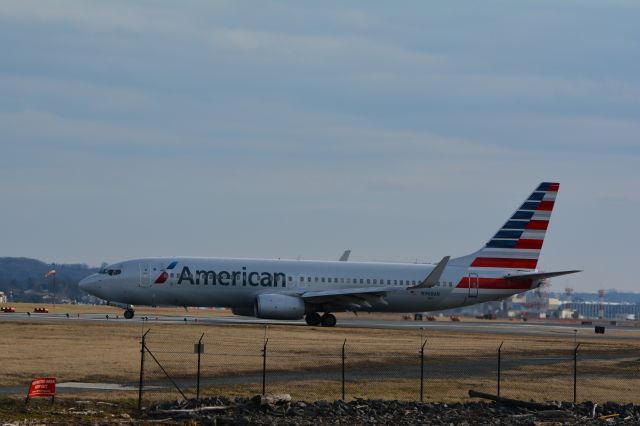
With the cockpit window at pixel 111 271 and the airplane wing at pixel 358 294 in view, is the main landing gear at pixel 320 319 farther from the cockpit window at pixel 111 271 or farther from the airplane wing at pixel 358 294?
the cockpit window at pixel 111 271

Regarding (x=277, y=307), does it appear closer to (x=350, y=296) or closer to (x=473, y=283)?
(x=350, y=296)

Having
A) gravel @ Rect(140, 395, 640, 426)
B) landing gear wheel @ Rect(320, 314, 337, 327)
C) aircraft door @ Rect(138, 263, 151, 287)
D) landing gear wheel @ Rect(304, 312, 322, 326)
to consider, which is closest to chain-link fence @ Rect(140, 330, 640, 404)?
gravel @ Rect(140, 395, 640, 426)

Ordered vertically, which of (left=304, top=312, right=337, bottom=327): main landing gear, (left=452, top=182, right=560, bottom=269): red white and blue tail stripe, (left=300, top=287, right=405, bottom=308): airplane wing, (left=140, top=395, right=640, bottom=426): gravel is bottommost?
(left=140, top=395, right=640, bottom=426): gravel

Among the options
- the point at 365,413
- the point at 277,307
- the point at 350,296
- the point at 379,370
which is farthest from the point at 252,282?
the point at 365,413

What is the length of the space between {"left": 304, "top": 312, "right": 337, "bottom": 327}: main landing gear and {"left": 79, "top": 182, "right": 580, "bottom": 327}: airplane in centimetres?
6

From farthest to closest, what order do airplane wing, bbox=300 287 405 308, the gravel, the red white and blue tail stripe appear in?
the red white and blue tail stripe
airplane wing, bbox=300 287 405 308
the gravel

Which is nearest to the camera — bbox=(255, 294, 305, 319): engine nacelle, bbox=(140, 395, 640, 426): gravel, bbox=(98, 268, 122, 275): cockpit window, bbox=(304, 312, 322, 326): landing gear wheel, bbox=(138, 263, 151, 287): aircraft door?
bbox=(140, 395, 640, 426): gravel

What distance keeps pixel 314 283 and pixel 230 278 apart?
4887mm

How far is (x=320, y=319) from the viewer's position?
6438cm

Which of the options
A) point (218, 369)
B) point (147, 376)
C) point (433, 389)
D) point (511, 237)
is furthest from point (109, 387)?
point (511, 237)

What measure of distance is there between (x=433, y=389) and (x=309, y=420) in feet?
26.7

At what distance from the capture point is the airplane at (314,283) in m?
62.8

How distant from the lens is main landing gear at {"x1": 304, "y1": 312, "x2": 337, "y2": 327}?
2516 inches

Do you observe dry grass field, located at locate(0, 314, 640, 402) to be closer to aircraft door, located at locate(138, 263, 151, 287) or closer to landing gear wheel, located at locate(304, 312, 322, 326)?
aircraft door, located at locate(138, 263, 151, 287)
